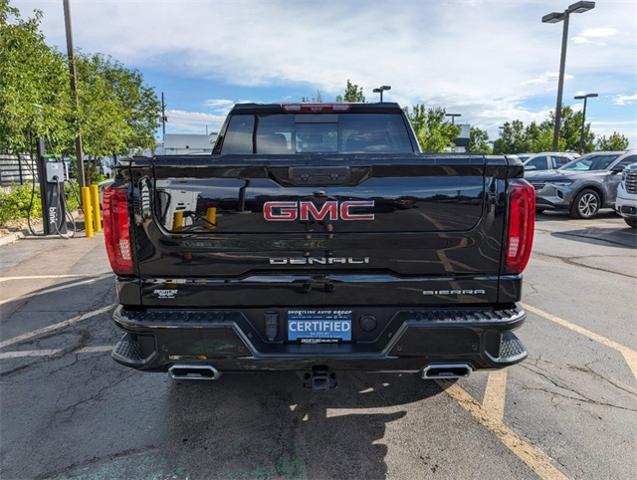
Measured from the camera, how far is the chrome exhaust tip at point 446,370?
2.50 m

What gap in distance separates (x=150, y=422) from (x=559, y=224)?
12007 mm

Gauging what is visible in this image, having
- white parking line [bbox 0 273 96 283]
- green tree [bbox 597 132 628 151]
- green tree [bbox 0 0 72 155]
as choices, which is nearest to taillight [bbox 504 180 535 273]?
white parking line [bbox 0 273 96 283]

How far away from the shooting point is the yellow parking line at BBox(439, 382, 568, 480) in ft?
8.32

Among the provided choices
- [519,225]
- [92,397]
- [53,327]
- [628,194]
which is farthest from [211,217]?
[628,194]

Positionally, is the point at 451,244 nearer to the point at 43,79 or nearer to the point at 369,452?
the point at 369,452

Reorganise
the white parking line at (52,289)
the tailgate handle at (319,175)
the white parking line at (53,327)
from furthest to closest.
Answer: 1. the white parking line at (52,289)
2. the white parking line at (53,327)
3. the tailgate handle at (319,175)

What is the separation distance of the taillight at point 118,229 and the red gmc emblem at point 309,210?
2.47 feet

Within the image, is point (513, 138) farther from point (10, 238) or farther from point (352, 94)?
point (10, 238)

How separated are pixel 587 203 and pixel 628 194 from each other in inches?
103

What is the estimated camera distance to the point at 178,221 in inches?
95.4

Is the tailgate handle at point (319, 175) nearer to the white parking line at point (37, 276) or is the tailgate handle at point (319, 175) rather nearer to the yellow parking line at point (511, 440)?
the yellow parking line at point (511, 440)

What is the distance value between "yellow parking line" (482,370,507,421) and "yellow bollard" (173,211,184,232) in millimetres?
2404

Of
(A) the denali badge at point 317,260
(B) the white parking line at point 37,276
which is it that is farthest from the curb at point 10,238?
(A) the denali badge at point 317,260

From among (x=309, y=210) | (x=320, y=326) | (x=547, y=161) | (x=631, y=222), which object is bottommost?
(x=631, y=222)
